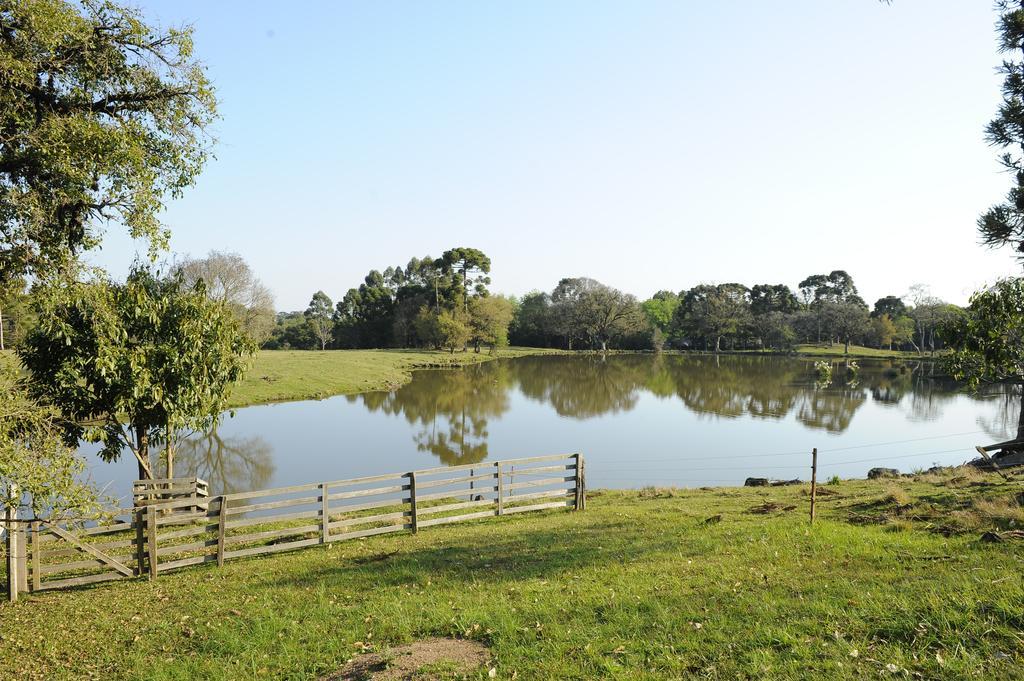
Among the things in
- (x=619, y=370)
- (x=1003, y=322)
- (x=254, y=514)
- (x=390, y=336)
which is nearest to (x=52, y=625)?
(x=254, y=514)

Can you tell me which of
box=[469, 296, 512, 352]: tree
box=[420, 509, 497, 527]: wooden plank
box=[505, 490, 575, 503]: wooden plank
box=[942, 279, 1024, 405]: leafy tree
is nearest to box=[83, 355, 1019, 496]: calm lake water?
box=[505, 490, 575, 503]: wooden plank

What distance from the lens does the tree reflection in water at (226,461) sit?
937 inches

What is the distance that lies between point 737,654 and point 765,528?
6933 millimetres

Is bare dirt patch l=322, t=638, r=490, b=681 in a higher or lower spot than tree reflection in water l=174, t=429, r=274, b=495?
higher

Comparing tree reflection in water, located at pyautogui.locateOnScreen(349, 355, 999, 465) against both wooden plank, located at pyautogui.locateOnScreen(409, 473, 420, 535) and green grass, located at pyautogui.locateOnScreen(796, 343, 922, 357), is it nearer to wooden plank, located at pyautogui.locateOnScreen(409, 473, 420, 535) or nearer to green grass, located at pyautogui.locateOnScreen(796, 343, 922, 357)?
wooden plank, located at pyautogui.locateOnScreen(409, 473, 420, 535)

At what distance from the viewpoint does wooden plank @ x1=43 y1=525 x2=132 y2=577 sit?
436 inches

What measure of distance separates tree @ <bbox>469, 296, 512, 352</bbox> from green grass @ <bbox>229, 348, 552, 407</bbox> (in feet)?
25.5

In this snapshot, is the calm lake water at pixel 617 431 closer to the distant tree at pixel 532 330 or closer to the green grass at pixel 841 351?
the green grass at pixel 841 351

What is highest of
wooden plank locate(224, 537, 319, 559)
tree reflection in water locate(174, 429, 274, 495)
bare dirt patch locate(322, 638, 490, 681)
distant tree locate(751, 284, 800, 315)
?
distant tree locate(751, 284, 800, 315)

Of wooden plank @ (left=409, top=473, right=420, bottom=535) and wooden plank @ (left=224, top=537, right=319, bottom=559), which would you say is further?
wooden plank @ (left=409, top=473, right=420, bottom=535)

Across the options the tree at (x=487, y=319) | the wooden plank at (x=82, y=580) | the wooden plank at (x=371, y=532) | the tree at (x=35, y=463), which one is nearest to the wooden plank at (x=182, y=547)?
the wooden plank at (x=82, y=580)

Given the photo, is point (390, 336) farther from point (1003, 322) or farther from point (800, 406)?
point (1003, 322)

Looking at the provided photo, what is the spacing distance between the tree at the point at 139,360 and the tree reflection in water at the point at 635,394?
510 inches

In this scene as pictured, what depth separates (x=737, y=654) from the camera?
21.5ft
